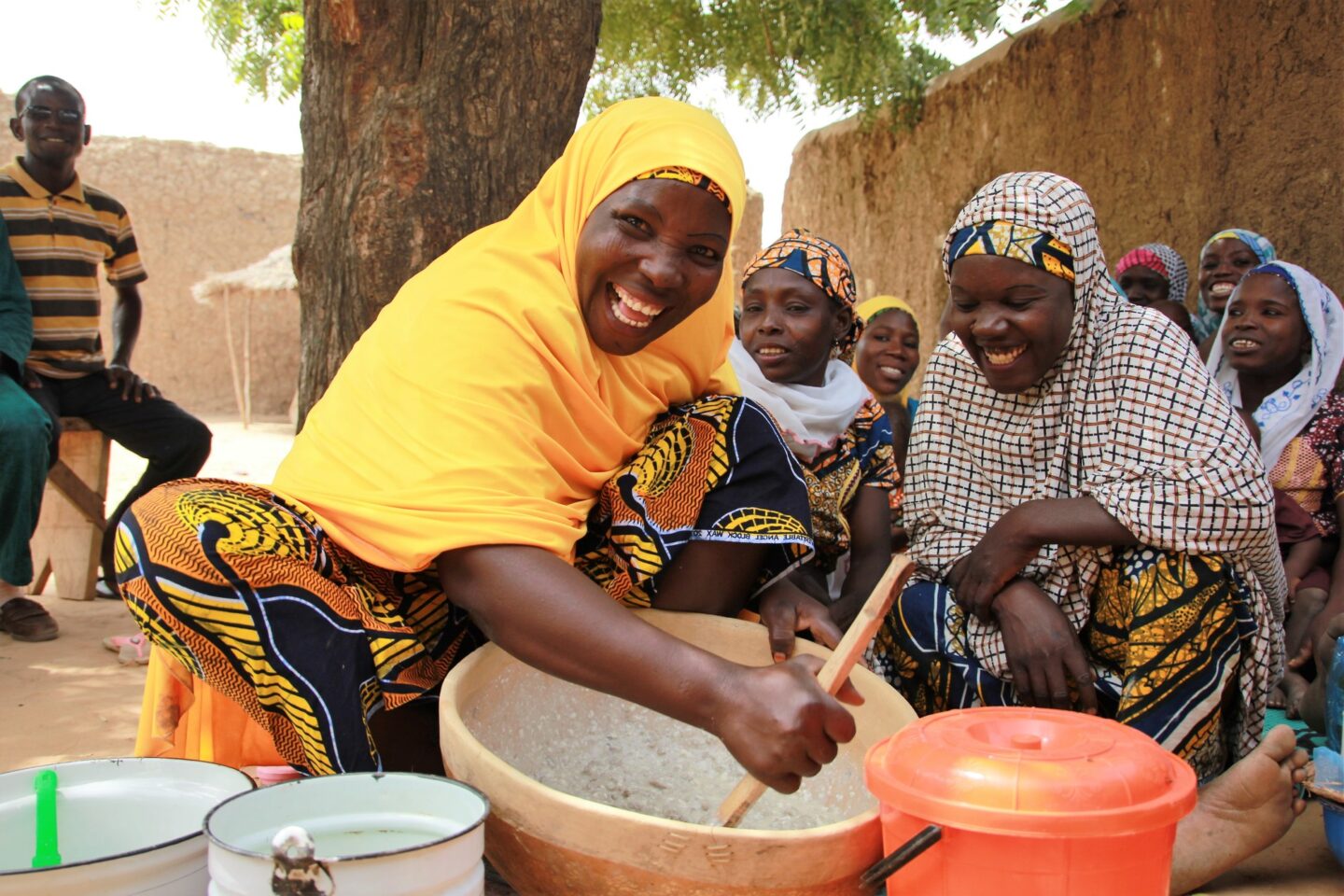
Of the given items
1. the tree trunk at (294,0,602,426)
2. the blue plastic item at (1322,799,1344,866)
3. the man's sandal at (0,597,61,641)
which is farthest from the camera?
the man's sandal at (0,597,61,641)

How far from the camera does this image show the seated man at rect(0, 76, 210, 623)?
4.41m

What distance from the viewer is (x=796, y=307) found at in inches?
116

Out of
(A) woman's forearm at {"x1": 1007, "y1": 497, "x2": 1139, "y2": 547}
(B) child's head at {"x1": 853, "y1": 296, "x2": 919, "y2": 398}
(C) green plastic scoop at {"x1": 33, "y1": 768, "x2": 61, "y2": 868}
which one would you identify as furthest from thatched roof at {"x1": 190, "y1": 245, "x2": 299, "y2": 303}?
(C) green plastic scoop at {"x1": 33, "y1": 768, "x2": 61, "y2": 868}

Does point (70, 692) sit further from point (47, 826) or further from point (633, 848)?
point (633, 848)

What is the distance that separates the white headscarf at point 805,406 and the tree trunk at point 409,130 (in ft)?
2.75

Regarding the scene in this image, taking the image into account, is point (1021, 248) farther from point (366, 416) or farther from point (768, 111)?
point (768, 111)

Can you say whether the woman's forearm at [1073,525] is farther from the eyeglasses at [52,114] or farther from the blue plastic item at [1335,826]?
the eyeglasses at [52,114]

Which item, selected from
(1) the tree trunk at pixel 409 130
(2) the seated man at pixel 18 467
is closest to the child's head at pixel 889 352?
(1) the tree trunk at pixel 409 130

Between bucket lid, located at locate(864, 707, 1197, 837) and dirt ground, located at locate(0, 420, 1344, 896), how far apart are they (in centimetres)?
73

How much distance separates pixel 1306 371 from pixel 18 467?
4096 mm

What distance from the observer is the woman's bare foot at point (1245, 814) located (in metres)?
1.78

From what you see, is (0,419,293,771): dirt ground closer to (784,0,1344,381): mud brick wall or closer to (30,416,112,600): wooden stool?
(30,416,112,600): wooden stool

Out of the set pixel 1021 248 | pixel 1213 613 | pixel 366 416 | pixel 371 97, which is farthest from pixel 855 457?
pixel 371 97

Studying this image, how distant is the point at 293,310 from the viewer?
47.5ft
